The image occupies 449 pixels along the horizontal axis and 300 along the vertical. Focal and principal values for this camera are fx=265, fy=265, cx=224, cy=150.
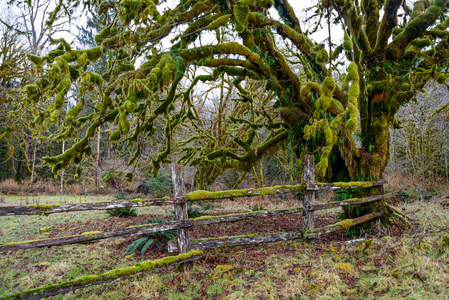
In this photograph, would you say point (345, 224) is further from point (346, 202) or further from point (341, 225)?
point (346, 202)

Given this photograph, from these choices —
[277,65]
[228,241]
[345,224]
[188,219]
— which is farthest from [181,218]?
[277,65]

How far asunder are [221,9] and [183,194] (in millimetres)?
3317

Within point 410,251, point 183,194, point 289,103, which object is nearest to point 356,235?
point 410,251

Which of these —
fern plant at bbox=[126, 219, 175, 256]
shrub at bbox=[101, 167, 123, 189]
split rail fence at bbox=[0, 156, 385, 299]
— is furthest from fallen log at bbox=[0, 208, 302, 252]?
shrub at bbox=[101, 167, 123, 189]

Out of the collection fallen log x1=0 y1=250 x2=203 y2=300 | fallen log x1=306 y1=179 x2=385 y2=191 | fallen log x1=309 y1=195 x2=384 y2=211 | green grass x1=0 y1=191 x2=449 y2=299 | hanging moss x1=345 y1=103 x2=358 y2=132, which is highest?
hanging moss x1=345 y1=103 x2=358 y2=132

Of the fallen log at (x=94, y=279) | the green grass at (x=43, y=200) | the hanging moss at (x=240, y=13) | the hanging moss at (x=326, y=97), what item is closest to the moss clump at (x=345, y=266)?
the fallen log at (x=94, y=279)

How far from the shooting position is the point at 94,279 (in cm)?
301

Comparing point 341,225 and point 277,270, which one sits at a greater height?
point 341,225

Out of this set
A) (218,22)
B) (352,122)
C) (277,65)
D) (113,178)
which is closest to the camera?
(352,122)

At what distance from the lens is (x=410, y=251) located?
12.8 ft

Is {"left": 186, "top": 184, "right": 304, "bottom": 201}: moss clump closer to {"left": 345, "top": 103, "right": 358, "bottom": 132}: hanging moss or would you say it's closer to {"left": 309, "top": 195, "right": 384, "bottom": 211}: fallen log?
{"left": 309, "top": 195, "right": 384, "bottom": 211}: fallen log

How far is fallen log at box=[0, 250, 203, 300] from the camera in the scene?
8.78 feet

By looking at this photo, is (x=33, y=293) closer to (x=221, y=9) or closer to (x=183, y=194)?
(x=183, y=194)

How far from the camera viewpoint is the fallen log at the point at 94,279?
2676 mm
